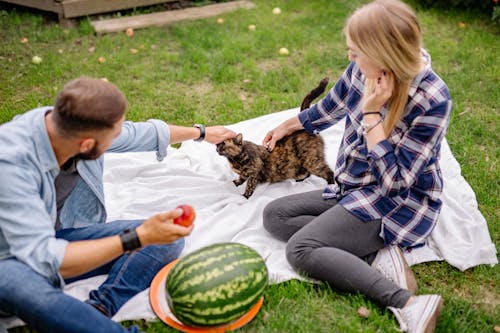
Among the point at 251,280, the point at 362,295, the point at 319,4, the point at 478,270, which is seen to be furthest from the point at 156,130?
the point at 319,4

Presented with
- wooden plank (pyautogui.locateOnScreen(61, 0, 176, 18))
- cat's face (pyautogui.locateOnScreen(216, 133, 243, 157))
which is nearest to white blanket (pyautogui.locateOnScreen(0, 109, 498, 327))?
cat's face (pyautogui.locateOnScreen(216, 133, 243, 157))

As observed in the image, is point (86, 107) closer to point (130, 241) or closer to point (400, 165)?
point (130, 241)

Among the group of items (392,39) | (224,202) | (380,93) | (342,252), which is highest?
(392,39)

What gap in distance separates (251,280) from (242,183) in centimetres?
192

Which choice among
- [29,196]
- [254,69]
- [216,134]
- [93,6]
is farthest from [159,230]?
[93,6]

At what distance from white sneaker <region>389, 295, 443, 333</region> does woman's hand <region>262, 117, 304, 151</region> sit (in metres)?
1.98

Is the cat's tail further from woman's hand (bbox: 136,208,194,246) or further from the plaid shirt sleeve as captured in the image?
woman's hand (bbox: 136,208,194,246)

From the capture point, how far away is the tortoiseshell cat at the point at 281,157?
475 centimetres

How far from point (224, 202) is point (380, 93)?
1.94 m

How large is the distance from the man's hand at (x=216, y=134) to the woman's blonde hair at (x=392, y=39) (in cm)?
160

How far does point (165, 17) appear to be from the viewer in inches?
343

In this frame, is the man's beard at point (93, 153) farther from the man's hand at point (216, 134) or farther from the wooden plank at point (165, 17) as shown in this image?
the wooden plank at point (165, 17)

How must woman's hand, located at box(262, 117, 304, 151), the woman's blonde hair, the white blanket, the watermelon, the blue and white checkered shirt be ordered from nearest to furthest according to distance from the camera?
1. the watermelon
2. the woman's blonde hair
3. the blue and white checkered shirt
4. the white blanket
5. woman's hand, located at box(262, 117, 304, 151)

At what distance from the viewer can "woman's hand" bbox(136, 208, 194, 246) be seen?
3025 mm
